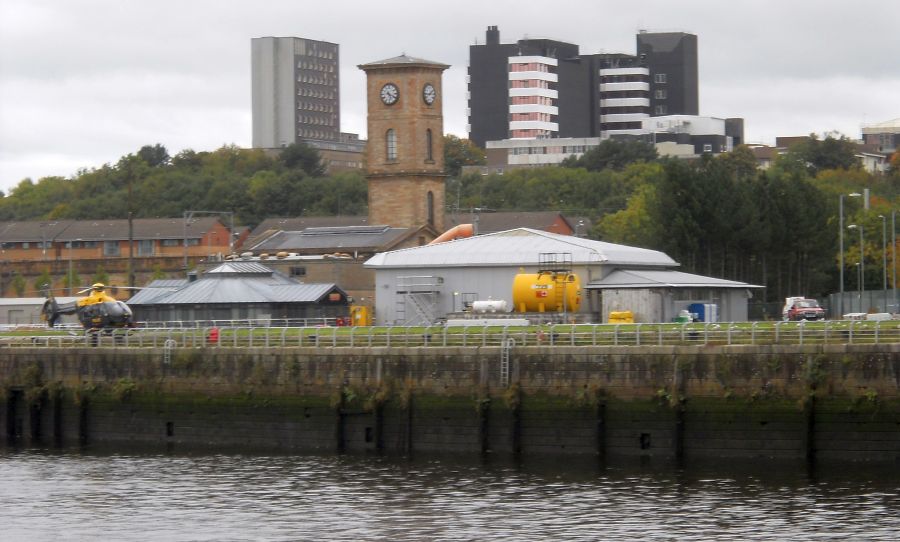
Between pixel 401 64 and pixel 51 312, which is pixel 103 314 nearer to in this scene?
pixel 51 312

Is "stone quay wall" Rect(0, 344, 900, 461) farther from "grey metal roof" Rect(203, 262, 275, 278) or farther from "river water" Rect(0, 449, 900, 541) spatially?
"grey metal roof" Rect(203, 262, 275, 278)

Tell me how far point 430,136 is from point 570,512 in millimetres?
76609

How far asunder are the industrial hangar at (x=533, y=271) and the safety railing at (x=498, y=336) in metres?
12.1

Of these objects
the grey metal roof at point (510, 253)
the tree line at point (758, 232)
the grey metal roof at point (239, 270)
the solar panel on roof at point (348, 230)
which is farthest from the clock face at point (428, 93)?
the grey metal roof at point (510, 253)

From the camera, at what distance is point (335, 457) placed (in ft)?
205

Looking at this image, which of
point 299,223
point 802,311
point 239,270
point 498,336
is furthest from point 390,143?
point 498,336

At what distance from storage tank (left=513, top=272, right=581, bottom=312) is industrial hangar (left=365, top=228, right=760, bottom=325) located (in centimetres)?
81

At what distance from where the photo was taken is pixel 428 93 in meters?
124

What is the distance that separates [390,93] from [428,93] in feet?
9.21

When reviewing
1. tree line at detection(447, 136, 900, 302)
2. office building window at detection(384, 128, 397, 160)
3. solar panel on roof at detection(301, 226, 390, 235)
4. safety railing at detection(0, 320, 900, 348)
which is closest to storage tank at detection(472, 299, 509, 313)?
safety railing at detection(0, 320, 900, 348)

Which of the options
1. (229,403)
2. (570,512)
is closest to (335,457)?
(229,403)

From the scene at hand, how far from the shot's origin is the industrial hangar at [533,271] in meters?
79.5

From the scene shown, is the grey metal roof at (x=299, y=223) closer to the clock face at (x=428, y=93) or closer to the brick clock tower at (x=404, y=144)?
the brick clock tower at (x=404, y=144)

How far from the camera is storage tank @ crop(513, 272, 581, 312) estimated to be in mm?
77500
